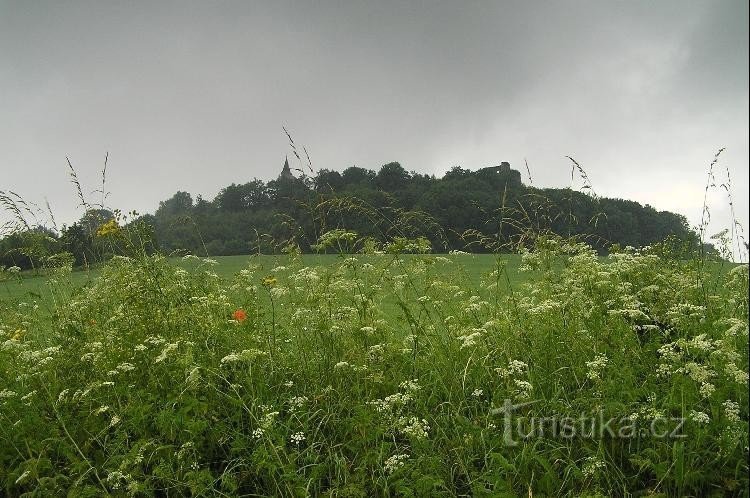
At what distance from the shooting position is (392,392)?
4.36 meters

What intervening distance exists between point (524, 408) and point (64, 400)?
330 centimetres

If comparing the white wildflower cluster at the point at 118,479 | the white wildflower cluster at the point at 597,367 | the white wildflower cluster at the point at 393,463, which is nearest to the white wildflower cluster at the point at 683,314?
the white wildflower cluster at the point at 597,367

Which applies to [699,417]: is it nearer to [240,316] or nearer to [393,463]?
[393,463]

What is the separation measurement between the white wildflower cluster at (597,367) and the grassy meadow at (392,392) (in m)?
0.03

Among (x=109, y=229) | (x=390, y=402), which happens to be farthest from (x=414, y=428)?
(x=109, y=229)

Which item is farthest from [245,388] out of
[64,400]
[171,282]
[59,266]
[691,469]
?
[59,266]

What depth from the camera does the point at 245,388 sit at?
14.0 ft

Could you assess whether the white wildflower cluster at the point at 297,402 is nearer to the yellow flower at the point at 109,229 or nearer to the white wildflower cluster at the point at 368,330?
the white wildflower cluster at the point at 368,330

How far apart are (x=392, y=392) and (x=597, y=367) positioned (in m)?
1.51

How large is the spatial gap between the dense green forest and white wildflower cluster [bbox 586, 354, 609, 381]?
5.23ft

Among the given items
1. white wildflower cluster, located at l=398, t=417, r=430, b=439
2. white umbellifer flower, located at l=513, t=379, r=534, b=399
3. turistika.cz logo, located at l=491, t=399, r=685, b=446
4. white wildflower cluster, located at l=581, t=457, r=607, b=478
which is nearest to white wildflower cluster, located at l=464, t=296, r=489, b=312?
white umbellifer flower, located at l=513, t=379, r=534, b=399

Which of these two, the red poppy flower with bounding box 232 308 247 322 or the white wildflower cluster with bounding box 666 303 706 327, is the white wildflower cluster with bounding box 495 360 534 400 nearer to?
the white wildflower cluster with bounding box 666 303 706 327

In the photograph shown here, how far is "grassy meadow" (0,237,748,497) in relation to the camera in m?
3.37

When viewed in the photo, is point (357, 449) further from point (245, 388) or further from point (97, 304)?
point (97, 304)
